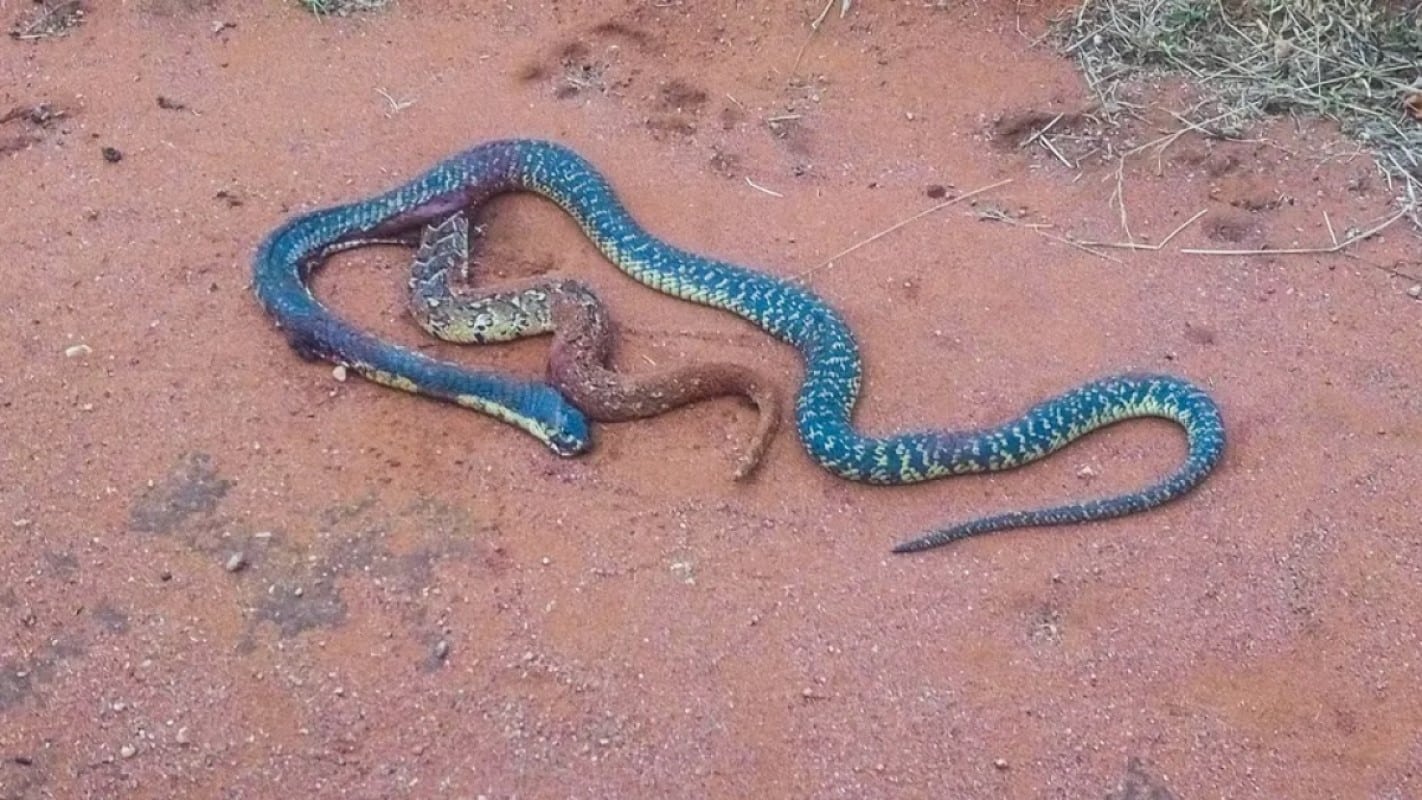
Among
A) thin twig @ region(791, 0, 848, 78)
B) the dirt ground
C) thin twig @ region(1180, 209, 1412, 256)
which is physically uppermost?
thin twig @ region(791, 0, 848, 78)

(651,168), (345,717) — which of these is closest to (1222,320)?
(651,168)

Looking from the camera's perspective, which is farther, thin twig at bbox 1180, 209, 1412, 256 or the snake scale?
→ thin twig at bbox 1180, 209, 1412, 256

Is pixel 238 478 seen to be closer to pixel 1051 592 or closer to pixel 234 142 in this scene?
pixel 234 142

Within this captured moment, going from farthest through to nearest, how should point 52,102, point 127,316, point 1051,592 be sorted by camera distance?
point 52,102
point 127,316
point 1051,592

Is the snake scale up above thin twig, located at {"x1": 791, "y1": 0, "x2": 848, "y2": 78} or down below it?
below

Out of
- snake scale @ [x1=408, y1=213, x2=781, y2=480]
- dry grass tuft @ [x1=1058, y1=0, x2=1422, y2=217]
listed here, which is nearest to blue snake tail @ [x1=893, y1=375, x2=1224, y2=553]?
snake scale @ [x1=408, y1=213, x2=781, y2=480]

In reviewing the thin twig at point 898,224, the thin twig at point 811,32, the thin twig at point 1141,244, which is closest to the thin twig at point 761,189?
the thin twig at point 898,224

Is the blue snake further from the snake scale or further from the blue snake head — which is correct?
the snake scale
